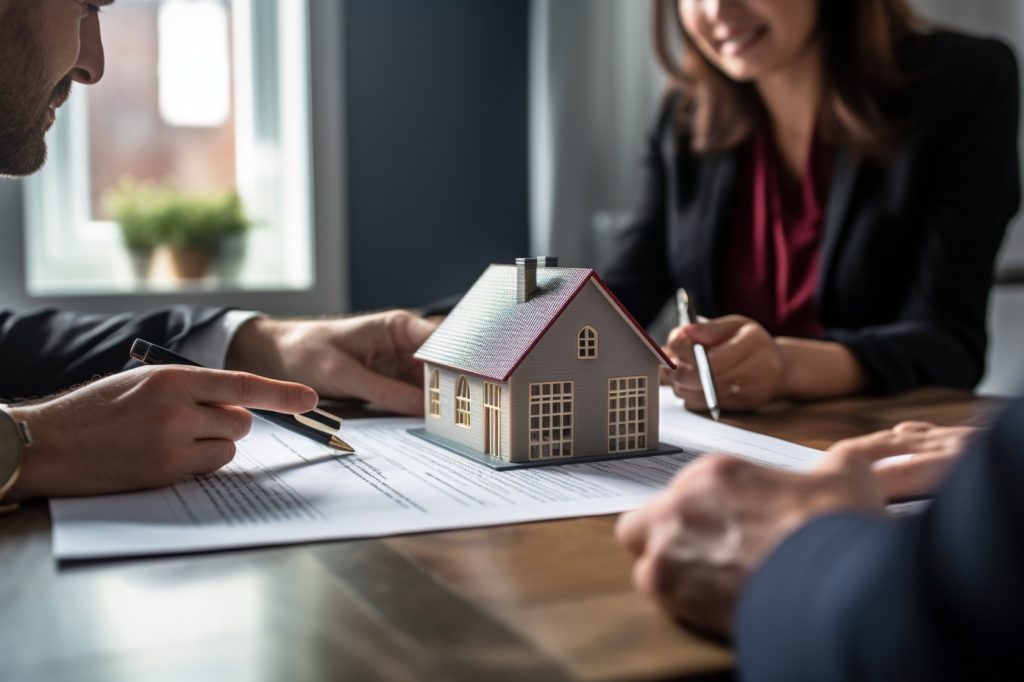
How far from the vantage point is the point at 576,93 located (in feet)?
9.88

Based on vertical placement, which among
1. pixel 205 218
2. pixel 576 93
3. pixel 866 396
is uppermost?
pixel 576 93

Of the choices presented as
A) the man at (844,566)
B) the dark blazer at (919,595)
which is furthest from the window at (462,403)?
the dark blazer at (919,595)

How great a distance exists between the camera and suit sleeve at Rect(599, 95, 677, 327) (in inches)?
82.4

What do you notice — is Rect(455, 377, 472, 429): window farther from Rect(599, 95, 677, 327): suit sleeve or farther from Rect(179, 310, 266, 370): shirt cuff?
Rect(599, 95, 677, 327): suit sleeve

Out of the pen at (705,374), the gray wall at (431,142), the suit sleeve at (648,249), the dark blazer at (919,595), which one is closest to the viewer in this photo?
the dark blazer at (919,595)

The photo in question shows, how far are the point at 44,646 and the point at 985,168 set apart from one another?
1.63 m

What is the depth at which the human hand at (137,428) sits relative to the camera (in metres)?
0.75

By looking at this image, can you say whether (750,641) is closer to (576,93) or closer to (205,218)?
(205,218)

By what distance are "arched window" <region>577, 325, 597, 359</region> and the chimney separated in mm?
68

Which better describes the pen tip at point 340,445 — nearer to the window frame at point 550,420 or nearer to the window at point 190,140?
the window frame at point 550,420

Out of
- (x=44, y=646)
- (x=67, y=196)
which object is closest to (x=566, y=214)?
(x=67, y=196)

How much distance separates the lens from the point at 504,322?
0.94m

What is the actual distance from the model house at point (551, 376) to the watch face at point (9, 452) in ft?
1.24

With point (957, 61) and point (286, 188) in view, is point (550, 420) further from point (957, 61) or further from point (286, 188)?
point (286, 188)
